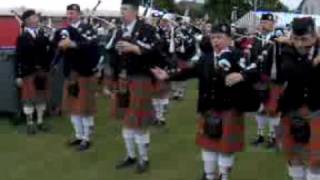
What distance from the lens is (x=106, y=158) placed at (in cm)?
820

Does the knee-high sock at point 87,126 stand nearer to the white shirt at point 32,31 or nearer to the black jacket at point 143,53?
the black jacket at point 143,53

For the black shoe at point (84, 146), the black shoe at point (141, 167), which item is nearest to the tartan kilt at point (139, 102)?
the black shoe at point (141, 167)

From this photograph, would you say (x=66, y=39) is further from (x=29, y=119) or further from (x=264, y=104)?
(x=264, y=104)

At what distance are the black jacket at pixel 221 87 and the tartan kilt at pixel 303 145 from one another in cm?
42

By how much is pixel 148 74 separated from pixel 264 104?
6.69 feet

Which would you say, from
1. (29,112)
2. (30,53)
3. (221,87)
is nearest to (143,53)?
(221,87)

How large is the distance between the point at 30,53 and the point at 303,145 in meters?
5.12

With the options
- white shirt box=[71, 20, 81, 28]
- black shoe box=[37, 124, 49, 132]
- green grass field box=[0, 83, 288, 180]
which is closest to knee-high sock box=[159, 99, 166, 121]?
green grass field box=[0, 83, 288, 180]

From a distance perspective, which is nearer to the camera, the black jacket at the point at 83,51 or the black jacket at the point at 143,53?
the black jacket at the point at 143,53

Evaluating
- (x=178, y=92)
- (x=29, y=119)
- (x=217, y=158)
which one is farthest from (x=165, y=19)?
(x=217, y=158)

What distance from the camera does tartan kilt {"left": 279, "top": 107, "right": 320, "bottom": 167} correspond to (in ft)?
17.7

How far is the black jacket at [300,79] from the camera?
5.40 meters

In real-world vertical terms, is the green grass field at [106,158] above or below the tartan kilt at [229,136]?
below

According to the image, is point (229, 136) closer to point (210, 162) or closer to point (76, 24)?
point (210, 162)
